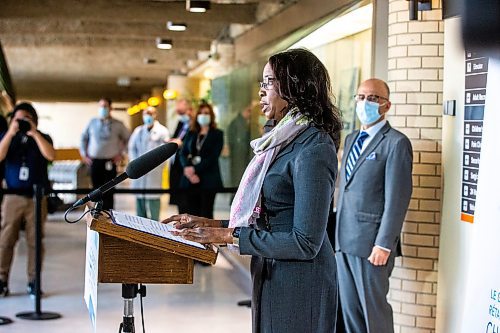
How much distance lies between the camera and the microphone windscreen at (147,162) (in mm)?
2531

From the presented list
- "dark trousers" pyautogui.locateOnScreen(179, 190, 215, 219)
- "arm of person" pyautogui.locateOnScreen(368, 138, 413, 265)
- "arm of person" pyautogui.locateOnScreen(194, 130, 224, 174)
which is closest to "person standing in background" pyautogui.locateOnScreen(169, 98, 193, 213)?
"dark trousers" pyautogui.locateOnScreen(179, 190, 215, 219)

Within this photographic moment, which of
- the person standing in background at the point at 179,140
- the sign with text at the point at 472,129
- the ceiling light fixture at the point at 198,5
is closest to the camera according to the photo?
the sign with text at the point at 472,129

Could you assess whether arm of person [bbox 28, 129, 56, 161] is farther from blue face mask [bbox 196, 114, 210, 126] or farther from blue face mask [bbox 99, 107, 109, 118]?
blue face mask [bbox 99, 107, 109, 118]

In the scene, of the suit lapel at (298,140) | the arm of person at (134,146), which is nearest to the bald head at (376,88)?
the suit lapel at (298,140)

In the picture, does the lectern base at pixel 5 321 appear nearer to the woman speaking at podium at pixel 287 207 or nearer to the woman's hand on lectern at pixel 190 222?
the woman's hand on lectern at pixel 190 222

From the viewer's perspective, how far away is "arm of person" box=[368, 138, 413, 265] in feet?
15.4

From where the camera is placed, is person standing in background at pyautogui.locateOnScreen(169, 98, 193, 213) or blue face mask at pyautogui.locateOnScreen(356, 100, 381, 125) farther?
person standing in background at pyautogui.locateOnScreen(169, 98, 193, 213)

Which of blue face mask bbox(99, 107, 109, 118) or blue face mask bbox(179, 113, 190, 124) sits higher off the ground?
blue face mask bbox(99, 107, 109, 118)

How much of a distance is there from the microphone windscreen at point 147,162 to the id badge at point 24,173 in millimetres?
4839

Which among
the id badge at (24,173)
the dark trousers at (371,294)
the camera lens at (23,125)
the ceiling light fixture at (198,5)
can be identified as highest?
the ceiling light fixture at (198,5)

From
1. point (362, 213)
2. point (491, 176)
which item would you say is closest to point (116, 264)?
point (491, 176)

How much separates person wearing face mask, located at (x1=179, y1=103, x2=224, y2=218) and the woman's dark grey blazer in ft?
22.2

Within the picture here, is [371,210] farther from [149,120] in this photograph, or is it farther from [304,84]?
[149,120]

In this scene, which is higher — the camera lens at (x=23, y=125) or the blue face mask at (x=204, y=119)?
the blue face mask at (x=204, y=119)
